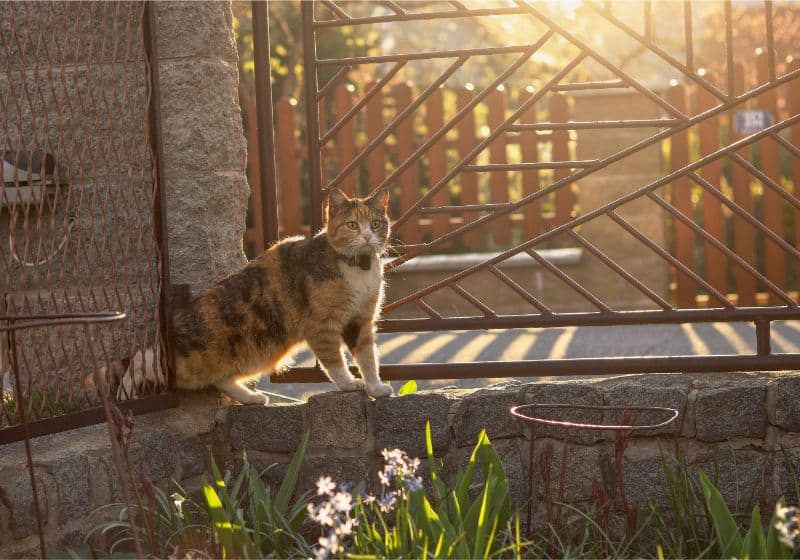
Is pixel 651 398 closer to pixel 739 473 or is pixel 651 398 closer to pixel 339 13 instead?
pixel 739 473

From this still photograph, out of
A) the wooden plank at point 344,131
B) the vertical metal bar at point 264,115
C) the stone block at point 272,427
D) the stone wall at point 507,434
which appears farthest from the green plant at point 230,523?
the wooden plank at point 344,131

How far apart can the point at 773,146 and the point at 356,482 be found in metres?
5.50

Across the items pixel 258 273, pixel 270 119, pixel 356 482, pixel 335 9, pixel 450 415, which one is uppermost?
pixel 335 9

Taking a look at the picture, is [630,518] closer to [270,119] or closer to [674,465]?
[674,465]

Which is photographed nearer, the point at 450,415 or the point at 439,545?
the point at 439,545

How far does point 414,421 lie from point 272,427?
0.51 meters

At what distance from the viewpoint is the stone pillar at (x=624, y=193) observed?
8688mm

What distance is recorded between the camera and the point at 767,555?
2619 millimetres

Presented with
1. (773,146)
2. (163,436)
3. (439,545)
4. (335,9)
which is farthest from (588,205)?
(439,545)

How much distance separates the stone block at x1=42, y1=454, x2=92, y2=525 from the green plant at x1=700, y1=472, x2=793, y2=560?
181 cm

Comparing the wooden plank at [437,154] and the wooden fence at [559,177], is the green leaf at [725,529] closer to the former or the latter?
the wooden fence at [559,177]

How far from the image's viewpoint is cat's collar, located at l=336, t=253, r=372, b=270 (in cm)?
373

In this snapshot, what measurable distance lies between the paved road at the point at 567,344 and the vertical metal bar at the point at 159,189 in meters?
2.23

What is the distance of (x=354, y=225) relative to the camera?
12.3 ft
